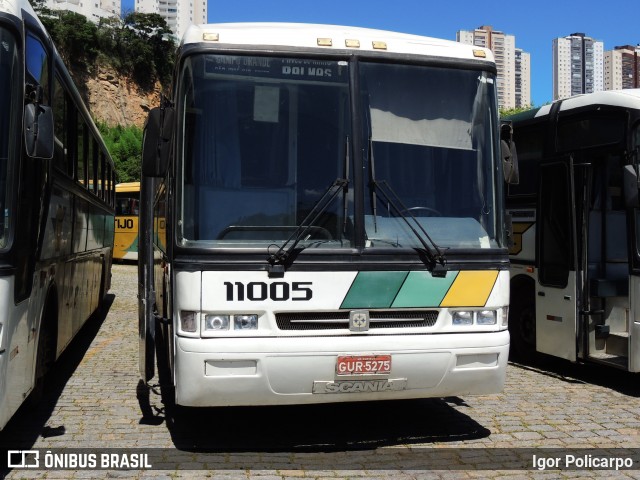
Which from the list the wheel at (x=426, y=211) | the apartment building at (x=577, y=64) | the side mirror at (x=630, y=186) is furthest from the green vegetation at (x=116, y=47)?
the wheel at (x=426, y=211)

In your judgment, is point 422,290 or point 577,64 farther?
point 577,64

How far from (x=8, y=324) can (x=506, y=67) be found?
106653 mm

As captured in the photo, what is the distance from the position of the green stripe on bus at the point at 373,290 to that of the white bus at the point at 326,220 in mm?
10

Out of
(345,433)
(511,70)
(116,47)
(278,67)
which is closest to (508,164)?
(278,67)

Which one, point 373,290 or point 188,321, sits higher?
point 373,290

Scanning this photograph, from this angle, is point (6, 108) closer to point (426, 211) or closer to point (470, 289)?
point (426, 211)

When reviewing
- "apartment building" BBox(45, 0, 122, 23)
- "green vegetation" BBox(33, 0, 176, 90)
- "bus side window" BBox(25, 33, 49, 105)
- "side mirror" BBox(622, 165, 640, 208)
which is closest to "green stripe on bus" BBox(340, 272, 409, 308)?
"bus side window" BBox(25, 33, 49, 105)

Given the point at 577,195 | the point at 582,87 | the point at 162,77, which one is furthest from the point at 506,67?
the point at 577,195

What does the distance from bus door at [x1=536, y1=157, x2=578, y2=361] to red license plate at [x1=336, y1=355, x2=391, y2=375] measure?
12.5 ft

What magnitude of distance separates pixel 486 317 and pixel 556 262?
11.0ft

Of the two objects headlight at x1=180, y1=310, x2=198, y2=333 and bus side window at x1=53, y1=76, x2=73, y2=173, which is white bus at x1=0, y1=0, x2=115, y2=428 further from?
A: headlight at x1=180, y1=310, x2=198, y2=333

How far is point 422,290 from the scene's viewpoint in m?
5.38

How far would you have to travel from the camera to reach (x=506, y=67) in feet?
341

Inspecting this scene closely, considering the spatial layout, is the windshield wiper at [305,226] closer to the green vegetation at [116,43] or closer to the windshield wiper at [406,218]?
the windshield wiper at [406,218]
